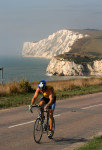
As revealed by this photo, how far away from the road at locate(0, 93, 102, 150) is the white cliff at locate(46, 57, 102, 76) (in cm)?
11623

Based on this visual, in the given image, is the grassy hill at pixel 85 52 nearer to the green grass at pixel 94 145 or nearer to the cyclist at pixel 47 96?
the cyclist at pixel 47 96

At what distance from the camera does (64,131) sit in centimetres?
995

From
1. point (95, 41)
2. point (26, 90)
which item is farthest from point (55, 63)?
point (26, 90)

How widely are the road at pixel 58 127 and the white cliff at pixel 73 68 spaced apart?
116 m

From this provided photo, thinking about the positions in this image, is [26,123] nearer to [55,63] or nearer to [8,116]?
[8,116]

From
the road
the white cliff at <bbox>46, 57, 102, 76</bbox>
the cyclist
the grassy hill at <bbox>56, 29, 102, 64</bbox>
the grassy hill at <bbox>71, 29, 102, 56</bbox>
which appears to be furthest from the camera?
the grassy hill at <bbox>71, 29, 102, 56</bbox>

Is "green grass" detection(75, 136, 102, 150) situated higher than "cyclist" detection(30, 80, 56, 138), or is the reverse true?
"cyclist" detection(30, 80, 56, 138)

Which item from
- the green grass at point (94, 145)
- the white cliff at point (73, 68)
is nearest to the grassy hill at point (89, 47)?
the white cliff at point (73, 68)

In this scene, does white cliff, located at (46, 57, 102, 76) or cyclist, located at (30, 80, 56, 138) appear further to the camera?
white cliff, located at (46, 57, 102, 76)

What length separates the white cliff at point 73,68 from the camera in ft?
432

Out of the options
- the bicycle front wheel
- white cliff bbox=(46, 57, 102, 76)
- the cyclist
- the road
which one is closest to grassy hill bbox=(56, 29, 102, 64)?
white cliff bbox=(46, 57, 102, 76)

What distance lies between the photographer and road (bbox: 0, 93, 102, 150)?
27.3 feet

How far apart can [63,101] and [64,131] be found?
7.44m

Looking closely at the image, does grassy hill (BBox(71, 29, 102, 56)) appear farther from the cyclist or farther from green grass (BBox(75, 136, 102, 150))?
green grass (BBox(75, 136, 102, 150))
